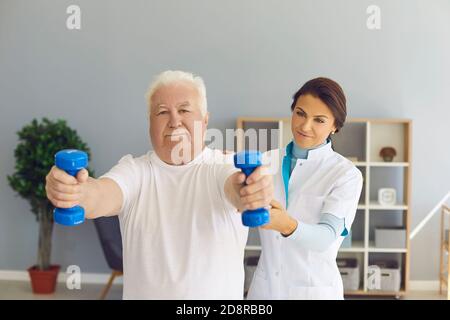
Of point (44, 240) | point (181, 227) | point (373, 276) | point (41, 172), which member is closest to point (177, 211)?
point (181, 227)

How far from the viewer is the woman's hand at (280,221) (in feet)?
2.16

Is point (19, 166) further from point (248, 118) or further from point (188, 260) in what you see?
point (188, 260)

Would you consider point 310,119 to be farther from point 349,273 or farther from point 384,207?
point 349,273

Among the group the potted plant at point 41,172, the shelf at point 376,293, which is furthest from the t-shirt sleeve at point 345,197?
the potted plant at point 41,172

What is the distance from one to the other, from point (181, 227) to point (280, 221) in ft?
→ 0.41

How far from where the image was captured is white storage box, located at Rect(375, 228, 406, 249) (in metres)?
0.95

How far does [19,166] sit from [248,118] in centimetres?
114

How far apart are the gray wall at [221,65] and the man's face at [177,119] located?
153 mm

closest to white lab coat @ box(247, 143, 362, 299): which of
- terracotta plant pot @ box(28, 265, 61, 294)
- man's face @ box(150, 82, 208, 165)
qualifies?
man's face @ box(150, 82, 208, 165)

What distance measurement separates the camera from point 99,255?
1048 mm

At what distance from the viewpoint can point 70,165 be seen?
1.74 feet

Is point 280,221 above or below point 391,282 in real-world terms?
above

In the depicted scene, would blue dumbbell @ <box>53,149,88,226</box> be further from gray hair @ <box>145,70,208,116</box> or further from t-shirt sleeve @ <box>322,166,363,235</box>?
t-shirt sleeve @ <box>322,166,363,235</box>
